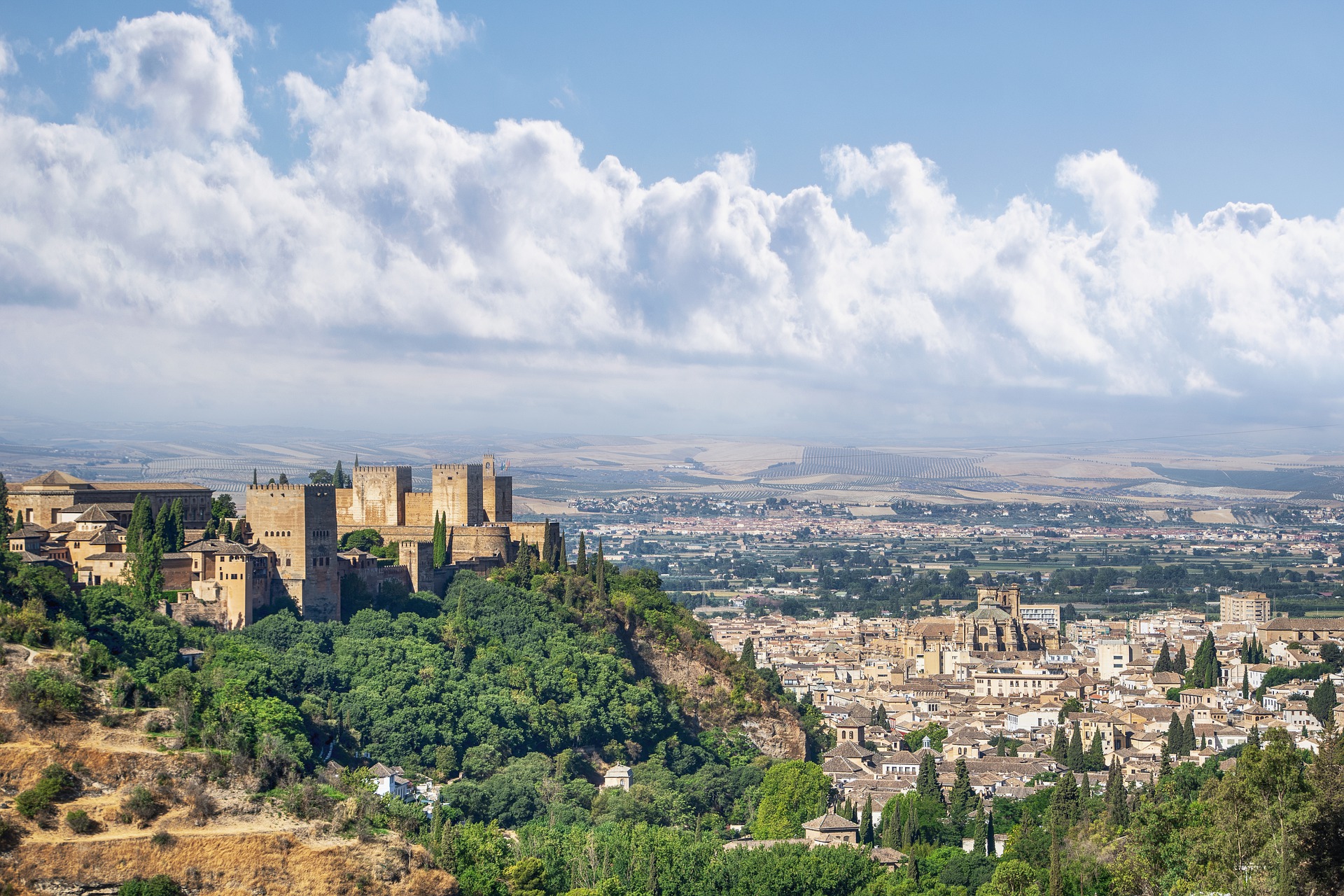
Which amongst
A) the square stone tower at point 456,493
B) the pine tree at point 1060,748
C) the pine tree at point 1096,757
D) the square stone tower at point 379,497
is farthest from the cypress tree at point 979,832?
the square stone tower at point 379,497

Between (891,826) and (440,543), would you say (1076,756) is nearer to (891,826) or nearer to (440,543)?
(891,826)

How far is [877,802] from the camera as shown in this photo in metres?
52.9

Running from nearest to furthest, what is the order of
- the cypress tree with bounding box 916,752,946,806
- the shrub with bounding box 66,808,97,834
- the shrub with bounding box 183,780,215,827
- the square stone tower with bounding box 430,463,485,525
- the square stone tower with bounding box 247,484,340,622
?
the shrub with bounding box 66,808,97,834 < the shrub with bounding box 183,780,215,827 < the square stone tower with bounding box 247,484,340,622 < the cypress tree with bounding box 916,752,946,806 < the square stone tower with bounding box 430,463,485,525

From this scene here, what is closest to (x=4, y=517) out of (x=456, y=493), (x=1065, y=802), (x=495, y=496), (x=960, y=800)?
(x=456, y=493)

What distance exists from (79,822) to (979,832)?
83.1ft

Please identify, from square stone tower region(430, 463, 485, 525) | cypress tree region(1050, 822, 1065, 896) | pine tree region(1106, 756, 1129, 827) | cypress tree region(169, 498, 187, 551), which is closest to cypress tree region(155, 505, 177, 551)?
cypress tree region(169, 498, 187, 551)

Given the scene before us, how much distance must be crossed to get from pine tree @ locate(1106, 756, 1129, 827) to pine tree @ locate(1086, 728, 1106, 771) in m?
8.95

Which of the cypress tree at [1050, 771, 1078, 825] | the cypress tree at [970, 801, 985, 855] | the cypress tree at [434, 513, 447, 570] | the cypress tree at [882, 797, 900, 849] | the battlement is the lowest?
the cypress tree at [970, 801, 985, 855]

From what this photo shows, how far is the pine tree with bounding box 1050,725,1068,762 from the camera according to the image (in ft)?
198

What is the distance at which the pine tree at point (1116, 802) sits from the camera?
43.8m

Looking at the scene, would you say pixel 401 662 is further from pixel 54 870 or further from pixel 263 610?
pixel 54 870

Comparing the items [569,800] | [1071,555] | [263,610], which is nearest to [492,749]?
[569,800]

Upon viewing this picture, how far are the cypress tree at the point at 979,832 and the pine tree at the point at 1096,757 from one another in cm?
919

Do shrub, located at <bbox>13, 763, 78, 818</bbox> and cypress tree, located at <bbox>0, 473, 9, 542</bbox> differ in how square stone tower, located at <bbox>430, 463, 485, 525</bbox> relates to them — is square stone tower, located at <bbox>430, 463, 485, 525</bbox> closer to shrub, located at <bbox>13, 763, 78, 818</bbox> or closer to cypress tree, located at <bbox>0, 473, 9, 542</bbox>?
cypress tree, located at <bbox>0, 473, 9, 542</bbox>
